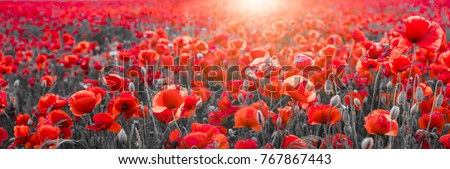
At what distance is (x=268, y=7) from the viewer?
604cm

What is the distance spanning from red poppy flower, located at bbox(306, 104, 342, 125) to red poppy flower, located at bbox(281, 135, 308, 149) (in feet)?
0.28

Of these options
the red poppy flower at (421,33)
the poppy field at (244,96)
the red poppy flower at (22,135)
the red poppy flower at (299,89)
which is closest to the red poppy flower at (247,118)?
the poppy field at (244,96)

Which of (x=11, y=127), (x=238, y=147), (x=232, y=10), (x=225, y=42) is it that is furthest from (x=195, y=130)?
(x=232, y=10)

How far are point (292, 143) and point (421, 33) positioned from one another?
1.71 ft

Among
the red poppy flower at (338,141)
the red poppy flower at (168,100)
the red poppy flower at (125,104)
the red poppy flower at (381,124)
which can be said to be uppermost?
the red poppy flower at (168,100)

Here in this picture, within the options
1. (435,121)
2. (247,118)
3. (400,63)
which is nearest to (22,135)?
(247,118)

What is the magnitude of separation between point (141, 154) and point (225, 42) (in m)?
1.39

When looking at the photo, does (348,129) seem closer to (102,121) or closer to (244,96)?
(244,96)

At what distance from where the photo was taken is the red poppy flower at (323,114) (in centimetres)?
173

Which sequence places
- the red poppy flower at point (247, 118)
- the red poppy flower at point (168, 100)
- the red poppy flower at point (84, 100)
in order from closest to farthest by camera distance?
the red poppy flower at point (168, 100) → the red poppy flower at point (84, 100) → the red poppy flower at point (247, 118)

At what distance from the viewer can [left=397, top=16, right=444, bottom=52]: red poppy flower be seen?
1.62 m

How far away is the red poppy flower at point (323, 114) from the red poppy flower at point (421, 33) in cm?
30

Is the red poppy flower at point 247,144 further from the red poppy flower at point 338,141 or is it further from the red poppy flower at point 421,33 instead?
the red poppy flower at point 421,33

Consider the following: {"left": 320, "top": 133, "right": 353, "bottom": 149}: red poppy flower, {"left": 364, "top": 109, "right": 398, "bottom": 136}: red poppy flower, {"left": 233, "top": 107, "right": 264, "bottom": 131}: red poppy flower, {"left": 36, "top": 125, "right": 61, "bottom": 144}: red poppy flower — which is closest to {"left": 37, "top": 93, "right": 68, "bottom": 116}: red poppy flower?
{"left": 36, "top": 125, "right": 61, "bottom": 144}: red poppy flower
